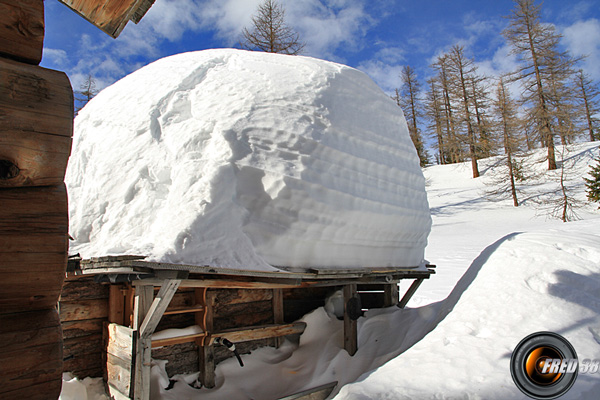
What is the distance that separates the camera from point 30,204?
47.6 inches

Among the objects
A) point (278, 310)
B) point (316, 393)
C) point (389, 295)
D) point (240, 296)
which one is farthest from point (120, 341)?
point (389, 295)

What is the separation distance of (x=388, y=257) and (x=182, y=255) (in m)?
3.46

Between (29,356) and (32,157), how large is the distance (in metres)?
0.57

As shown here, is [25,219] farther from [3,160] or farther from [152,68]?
[152,68]

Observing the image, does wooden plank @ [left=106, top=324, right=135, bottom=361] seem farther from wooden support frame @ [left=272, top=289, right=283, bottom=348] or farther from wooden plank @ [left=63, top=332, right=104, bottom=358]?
wooden support frame @ [left=272, top=289, right=283, bottom=348]

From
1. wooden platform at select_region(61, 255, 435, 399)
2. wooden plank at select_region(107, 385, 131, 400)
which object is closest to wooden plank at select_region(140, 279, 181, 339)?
wooden platform at select_region(61, 255, 435, 399)

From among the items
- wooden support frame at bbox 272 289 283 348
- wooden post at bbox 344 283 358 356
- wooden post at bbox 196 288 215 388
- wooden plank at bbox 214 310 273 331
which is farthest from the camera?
wooden support frame at bbox 272 289 283 348

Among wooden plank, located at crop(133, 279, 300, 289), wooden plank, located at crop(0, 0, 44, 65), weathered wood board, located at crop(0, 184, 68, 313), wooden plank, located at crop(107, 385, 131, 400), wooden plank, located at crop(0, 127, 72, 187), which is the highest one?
wooden plank, located at crop(0, 0, 44, 65)

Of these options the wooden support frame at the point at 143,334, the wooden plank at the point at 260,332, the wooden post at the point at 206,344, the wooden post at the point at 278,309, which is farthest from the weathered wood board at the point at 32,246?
the wooden post at the point at 278,309

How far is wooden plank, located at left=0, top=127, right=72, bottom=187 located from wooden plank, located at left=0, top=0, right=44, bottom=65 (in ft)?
0.84

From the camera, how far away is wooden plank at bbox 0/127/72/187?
3.81 feet

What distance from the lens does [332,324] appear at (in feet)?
23.3

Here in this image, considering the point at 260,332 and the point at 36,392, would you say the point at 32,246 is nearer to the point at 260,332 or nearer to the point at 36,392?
the point at 36,392

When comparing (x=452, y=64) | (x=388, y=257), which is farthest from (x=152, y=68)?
(x=452, y=64)
